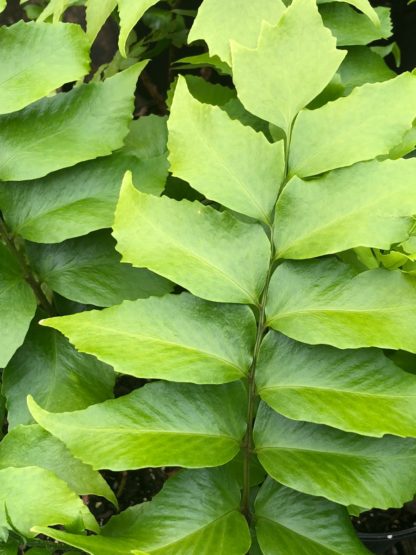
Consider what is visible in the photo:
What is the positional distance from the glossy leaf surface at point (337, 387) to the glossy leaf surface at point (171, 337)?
2 centimetres

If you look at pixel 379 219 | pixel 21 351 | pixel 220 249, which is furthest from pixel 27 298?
A: pixel 379 219

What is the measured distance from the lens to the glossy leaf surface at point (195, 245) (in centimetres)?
48

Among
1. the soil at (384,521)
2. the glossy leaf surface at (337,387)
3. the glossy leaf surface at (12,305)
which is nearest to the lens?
the glossy leaf surface at (337,387)

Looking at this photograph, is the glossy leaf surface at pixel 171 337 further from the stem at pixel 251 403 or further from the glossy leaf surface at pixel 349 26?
the glossy leaf surface at pixel 349 26

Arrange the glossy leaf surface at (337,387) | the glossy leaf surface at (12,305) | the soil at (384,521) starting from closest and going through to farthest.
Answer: the glossy leaf surface at (337,387) → the glossy leaf surface at (12,305) → the soil at (384,521)

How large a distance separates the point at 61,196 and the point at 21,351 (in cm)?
14

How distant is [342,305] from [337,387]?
54 mm

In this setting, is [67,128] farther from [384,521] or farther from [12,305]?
[384,521]

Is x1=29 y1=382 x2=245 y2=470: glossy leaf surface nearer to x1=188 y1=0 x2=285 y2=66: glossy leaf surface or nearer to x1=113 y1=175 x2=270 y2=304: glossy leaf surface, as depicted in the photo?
x1=113 y1=175 x2=270 y2=304: glossy leaf surface

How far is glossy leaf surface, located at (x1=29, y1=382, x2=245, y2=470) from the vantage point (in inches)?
17.9

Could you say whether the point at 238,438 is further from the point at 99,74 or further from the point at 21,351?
the point at 99,74

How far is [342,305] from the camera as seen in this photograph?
471 mm

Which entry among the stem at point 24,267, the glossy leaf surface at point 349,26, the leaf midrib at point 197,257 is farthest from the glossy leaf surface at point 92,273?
the glossy leaf surface at point 349,26

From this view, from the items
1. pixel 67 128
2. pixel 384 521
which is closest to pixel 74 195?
pixel 67 128
